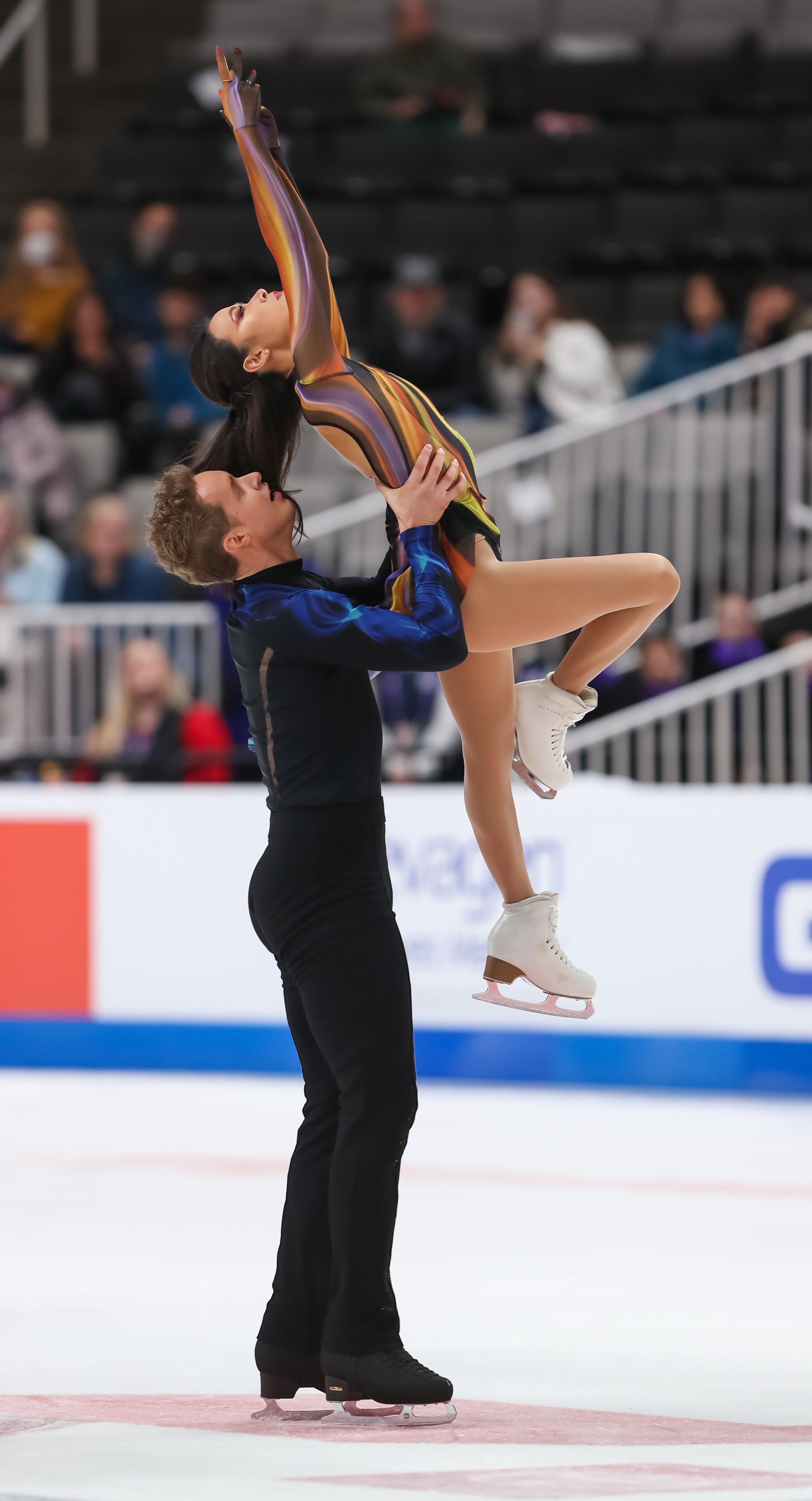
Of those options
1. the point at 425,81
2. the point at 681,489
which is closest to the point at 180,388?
the point at 425,81

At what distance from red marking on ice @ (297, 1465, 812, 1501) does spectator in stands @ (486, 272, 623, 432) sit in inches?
275

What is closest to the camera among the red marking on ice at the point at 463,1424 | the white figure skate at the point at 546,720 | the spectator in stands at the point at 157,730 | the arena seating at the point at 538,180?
the red marking on ice at the point at 463,1424

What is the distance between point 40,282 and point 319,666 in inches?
328

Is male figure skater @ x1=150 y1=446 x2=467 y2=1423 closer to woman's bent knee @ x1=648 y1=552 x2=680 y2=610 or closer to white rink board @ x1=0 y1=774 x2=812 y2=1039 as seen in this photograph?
woman's bent knee @ x1=648 y1=552 x2=680 y2=610

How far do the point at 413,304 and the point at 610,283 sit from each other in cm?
160

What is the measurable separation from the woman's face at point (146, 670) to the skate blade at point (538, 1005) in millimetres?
4856

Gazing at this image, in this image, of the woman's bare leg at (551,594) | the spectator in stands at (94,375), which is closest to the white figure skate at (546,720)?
the woman's bare leg at (551,594)

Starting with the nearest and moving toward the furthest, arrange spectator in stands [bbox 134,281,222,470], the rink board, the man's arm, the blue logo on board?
the man's arm → the blue logo on board → the rink board → spectator in stands [bbox 134,281,222,470]

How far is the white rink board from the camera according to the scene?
24.6 ft

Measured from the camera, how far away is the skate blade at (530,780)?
3.79 metres

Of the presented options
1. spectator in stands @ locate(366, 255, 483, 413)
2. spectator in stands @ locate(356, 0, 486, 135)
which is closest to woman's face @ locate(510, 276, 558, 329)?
spectator in stands @ locate(366, 255, 483, 413)

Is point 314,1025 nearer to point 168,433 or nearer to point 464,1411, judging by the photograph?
point 464,1411

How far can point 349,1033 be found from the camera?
11.8ft

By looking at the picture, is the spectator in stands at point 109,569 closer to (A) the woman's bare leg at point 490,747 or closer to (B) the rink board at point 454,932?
(B) the rink board at point 454,932
